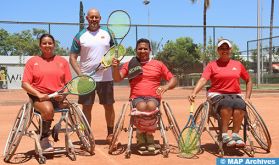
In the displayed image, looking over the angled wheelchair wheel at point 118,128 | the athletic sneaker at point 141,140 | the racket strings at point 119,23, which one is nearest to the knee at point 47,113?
the angled wheelchair wheel at point 118,128

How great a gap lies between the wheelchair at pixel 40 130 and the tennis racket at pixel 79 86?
0.18 metres

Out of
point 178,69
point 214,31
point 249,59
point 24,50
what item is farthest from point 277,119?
point 24,50

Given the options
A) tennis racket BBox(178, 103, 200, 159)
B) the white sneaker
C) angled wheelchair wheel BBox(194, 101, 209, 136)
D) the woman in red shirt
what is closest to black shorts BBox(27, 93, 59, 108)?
the woman in red shirt

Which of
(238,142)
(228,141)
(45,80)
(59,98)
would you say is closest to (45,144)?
(59,98)

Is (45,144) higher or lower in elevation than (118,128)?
lower

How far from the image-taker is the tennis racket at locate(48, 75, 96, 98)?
16.0ft

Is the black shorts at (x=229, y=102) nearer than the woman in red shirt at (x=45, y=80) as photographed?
No

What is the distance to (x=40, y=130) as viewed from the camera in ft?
15.7

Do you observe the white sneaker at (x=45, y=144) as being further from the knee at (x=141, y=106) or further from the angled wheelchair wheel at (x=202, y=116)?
the angled wheelchair wheel at (x=202, y=116)

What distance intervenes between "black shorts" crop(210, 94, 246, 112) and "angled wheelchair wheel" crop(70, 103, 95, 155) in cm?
159

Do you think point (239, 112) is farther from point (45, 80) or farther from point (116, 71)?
point (45, 80)

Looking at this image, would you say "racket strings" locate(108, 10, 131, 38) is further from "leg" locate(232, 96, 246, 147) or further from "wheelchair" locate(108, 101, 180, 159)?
"leg" locate(232, 96, 246, 147)

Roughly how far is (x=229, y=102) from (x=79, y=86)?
6.02 ft

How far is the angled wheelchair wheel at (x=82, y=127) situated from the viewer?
4.81 metres
